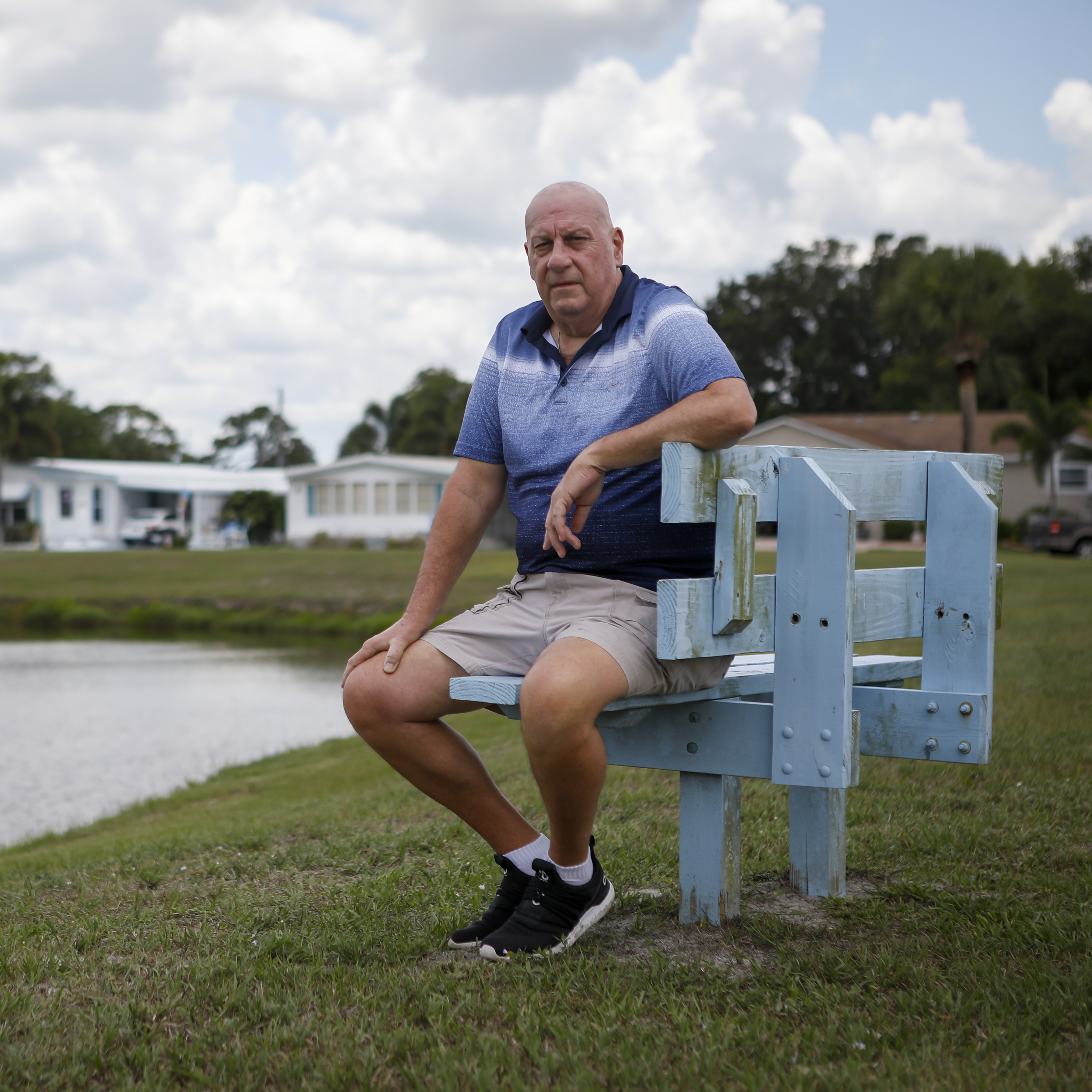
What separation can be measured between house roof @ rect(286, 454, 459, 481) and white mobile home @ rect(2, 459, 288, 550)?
181 inches

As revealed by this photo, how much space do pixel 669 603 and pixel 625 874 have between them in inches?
52.4

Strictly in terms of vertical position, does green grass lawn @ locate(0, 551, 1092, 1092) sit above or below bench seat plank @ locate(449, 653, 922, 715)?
below

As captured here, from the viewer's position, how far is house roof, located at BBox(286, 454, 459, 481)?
43.0 metres

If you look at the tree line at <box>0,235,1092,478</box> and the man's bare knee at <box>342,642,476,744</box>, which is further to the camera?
the tree line at <box>0,235,1092,478</box>

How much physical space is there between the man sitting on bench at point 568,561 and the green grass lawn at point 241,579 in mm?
16661

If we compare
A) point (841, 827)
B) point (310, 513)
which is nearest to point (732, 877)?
point (841, 827)

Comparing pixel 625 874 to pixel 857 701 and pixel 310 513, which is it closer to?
pixel 857 701

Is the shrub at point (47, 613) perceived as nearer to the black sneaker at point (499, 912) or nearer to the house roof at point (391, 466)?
the house roof at point (391, 466)

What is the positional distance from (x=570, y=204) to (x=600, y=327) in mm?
322

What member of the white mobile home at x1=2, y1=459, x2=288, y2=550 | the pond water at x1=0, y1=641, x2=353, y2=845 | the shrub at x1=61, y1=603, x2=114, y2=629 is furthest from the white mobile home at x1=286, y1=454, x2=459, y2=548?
the pond water at x1=0, y1=641, x2=353, y2=845

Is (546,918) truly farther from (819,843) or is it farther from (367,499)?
(367,499)

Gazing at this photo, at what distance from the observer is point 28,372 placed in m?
48.9

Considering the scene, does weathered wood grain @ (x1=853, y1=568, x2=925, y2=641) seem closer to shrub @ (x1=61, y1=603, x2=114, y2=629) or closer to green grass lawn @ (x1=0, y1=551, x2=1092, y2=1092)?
green grass lawn @ (x1=0, y1=551, x2=1092, y2=1092)

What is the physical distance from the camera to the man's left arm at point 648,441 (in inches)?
103
